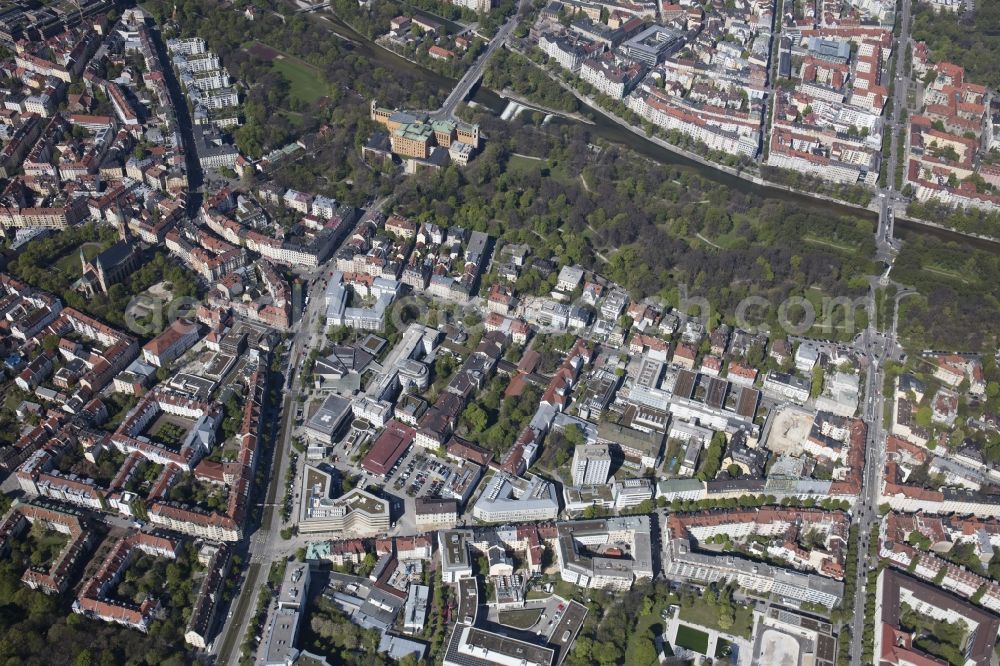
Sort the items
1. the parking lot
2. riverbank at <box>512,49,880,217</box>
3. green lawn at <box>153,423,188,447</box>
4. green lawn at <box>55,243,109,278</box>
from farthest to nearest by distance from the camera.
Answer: riverbank at <box>512,49,880,217</box>, green lawn at <box>55,243,109,278</box>, green lawn at <box>153,423,188,447</box>, the parking lot

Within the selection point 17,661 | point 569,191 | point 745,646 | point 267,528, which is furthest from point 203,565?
point 569,191

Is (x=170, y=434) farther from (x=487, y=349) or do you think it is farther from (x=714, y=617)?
(x=714, y=617)

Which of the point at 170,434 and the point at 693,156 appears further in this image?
the point at 693,156

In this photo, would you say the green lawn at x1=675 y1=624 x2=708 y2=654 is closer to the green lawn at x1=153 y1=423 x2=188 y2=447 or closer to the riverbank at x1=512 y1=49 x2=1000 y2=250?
the green lawn at x1=153 y1=423 x2=188 y2=447

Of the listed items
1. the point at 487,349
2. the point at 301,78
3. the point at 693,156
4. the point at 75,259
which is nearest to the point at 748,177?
the point at 693,156

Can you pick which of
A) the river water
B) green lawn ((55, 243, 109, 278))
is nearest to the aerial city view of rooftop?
the river water

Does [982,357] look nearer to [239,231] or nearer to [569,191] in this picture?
[569,191]
